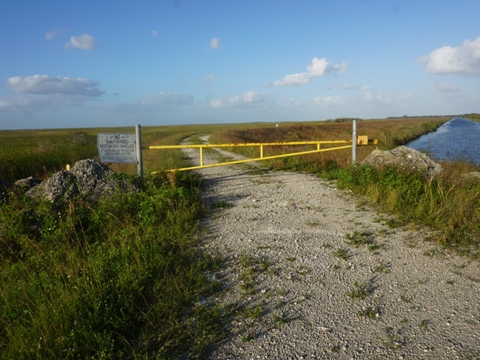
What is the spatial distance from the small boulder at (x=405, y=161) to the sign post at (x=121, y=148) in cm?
581

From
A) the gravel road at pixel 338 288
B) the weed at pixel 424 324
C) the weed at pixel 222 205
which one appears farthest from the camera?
the weed at pixel 222 205

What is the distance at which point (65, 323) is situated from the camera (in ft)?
10.6

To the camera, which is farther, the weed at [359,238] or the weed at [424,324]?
the weed at [359,238]

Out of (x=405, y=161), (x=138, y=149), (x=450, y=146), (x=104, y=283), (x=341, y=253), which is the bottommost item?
(x=341, y=253)

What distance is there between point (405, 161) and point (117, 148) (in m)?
7.10

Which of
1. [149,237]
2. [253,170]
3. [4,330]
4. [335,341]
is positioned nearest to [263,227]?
[149,237]

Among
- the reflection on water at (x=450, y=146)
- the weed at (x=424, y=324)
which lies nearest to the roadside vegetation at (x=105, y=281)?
the weed at (x=424, y=324)

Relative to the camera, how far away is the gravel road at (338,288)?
309 cm

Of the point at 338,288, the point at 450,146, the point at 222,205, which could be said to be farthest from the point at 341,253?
the point at 450,146

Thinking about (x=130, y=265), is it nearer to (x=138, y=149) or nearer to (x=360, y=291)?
(x=360, y=291)

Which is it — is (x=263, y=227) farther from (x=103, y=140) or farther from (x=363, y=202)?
(x=103, y=140)

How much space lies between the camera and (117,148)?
8.30 m

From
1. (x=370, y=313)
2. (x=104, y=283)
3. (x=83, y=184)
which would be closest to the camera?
(x=370, y=313)

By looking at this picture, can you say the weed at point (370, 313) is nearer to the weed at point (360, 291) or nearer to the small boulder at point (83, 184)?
the weed at point (360, 291)
